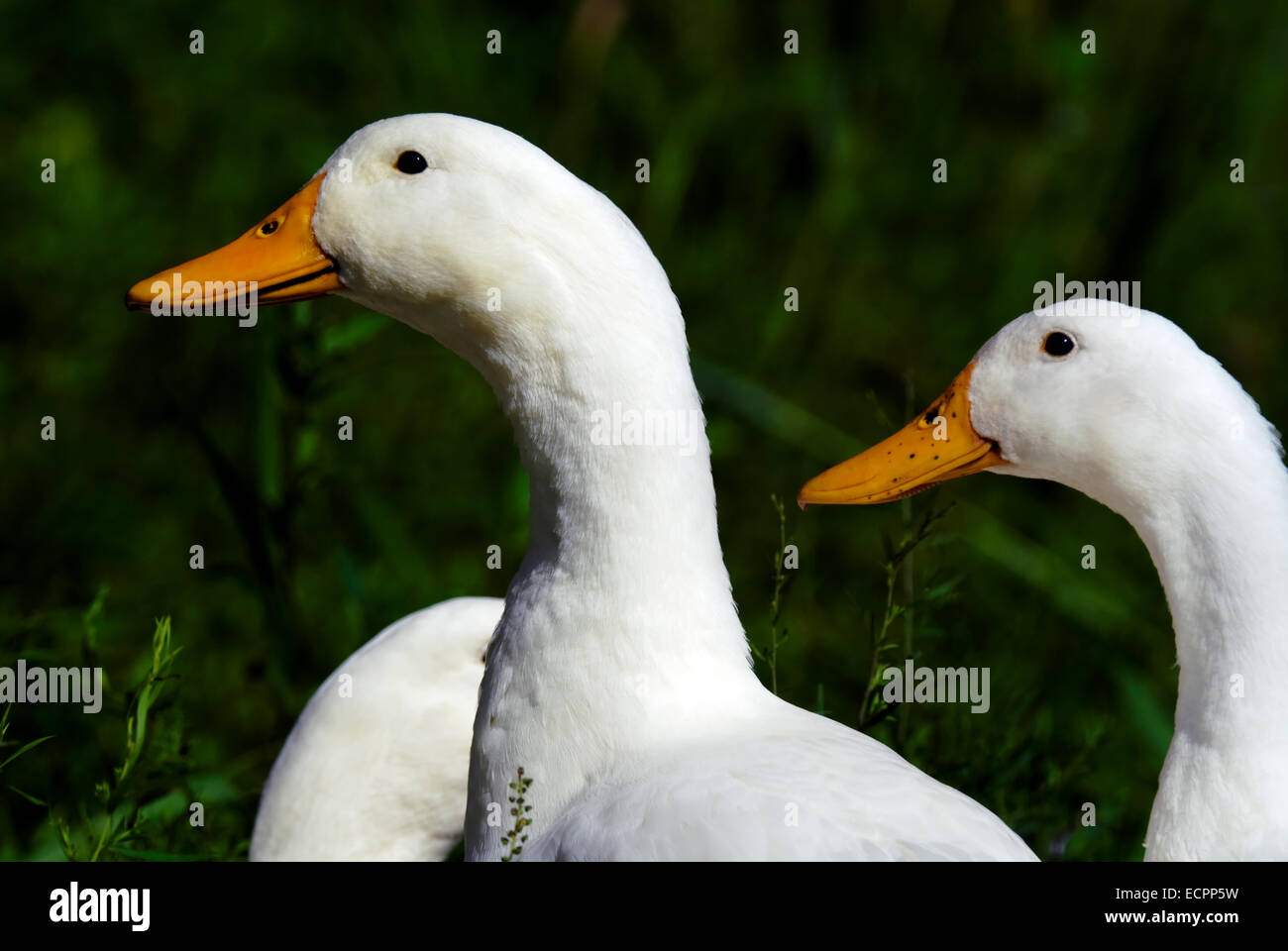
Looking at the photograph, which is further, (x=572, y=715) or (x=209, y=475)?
(x=209, y=475)

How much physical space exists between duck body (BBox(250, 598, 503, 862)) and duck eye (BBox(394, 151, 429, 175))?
842mm

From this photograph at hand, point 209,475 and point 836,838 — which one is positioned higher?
point 209,475

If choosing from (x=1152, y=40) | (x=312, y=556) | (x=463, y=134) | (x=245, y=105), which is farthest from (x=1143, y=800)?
(x=245, y=105)

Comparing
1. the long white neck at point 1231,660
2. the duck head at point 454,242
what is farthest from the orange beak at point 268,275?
the long white neck at point 1231,660

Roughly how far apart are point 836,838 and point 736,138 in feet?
16.3

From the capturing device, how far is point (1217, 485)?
9.46ft

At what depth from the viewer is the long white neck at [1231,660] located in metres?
2.82

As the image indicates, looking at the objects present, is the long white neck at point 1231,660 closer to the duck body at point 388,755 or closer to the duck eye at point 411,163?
the duck body at point 388,755

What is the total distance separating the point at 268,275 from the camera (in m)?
2.98

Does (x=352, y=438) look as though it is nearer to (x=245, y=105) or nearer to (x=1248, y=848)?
(x=245, y=105)

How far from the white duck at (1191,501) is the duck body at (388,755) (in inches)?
→ 41.3

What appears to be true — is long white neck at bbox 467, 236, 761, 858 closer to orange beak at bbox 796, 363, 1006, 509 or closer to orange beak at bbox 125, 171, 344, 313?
orange beak at bbox 125, 171, 344, 313

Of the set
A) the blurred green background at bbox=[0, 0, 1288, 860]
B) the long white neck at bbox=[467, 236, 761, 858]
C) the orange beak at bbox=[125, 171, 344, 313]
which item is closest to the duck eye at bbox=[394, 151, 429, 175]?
the orange beak at bbox=[125, 171, 344, 313]

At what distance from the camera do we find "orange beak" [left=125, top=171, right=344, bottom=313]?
9.75 ft
